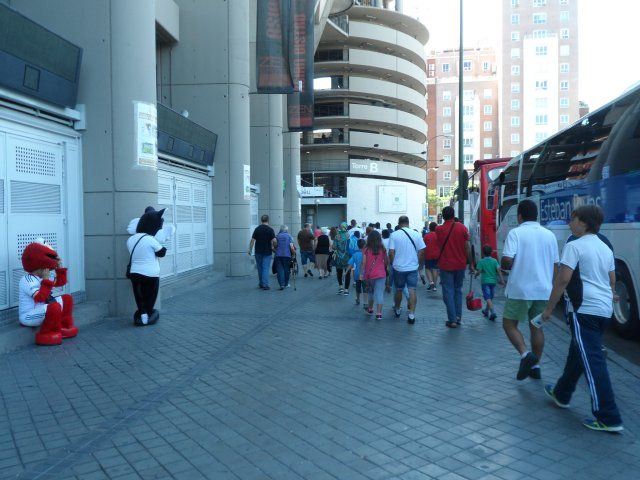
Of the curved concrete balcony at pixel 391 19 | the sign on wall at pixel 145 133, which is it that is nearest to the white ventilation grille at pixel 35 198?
the sign on wall at pixel 145 133

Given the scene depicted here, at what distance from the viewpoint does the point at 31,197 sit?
8664 millimetres

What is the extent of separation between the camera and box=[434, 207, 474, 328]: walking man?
9109mm

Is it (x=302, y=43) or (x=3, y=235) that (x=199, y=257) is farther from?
(x=3, y=235)

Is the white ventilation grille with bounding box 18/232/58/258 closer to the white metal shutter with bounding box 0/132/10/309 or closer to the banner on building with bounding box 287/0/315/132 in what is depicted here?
the white metal shutter with bounding box 0/132/10/309

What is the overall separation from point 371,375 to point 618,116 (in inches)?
232

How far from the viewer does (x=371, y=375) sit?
6.31 meters

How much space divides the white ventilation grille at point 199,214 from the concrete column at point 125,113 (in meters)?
6.39

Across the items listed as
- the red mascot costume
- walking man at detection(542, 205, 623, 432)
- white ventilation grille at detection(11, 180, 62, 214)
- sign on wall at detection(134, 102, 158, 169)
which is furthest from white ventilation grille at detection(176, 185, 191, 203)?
walking man at detection(542, 205, 623, 432)

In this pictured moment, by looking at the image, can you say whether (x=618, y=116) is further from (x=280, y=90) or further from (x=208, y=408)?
(x=280, y=90)

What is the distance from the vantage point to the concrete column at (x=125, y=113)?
→ 9750 millimetres

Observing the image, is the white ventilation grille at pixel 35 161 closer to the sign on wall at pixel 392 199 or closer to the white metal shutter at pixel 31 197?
the white metal shutter at pixel 31 197

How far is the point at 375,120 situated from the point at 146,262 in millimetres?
45650

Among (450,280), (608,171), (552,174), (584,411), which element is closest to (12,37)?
(450,280)

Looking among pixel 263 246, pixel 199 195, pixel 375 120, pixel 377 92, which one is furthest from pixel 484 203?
pixel 377 92
